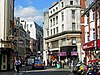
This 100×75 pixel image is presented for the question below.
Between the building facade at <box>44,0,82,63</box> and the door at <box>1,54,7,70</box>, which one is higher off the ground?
the building facade at <box>44,0,82,63</box>

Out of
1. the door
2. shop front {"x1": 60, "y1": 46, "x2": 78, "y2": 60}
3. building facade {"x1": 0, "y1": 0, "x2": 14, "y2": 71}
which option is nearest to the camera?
building facade {"x1": 0, "y1": 0, "x2": 14, "y2": 71}

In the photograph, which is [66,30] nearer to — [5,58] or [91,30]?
[91,30]

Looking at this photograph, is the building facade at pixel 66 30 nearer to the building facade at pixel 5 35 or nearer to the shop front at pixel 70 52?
the shop front at pixel 70 52

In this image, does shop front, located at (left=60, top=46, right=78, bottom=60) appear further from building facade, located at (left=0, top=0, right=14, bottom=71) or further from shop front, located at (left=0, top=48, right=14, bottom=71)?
building facade, located at (left=0, top=0, right=14, bottom=71)

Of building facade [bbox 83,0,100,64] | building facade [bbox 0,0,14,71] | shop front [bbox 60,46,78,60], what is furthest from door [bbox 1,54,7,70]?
shop front [bbox 60,46,78,60]

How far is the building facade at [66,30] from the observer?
7669 centimetres

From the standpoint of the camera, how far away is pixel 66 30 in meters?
77.5

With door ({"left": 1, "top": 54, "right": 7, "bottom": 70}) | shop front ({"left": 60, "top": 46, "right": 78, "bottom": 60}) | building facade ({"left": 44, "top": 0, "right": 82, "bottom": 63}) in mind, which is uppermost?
building facade ({"left": 44, "top": 0, "right": 82, "bottom": 63})

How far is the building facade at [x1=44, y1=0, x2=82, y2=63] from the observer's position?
76.7 meters

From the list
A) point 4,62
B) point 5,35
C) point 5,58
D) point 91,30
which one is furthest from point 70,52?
point 5,35

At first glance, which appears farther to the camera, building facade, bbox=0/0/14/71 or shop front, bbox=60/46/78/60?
shop front, bbox=60/46/78/60

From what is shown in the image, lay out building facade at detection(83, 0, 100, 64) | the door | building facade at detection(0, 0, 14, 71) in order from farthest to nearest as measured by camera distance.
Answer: building facade at detection(83, 0, 100, 64) → the door → building facade at detection(0, 0, 14, 71)

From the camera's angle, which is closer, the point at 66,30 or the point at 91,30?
the point at 91,30

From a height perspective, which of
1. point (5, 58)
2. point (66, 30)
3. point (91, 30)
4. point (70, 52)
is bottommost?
point (5, 58)
